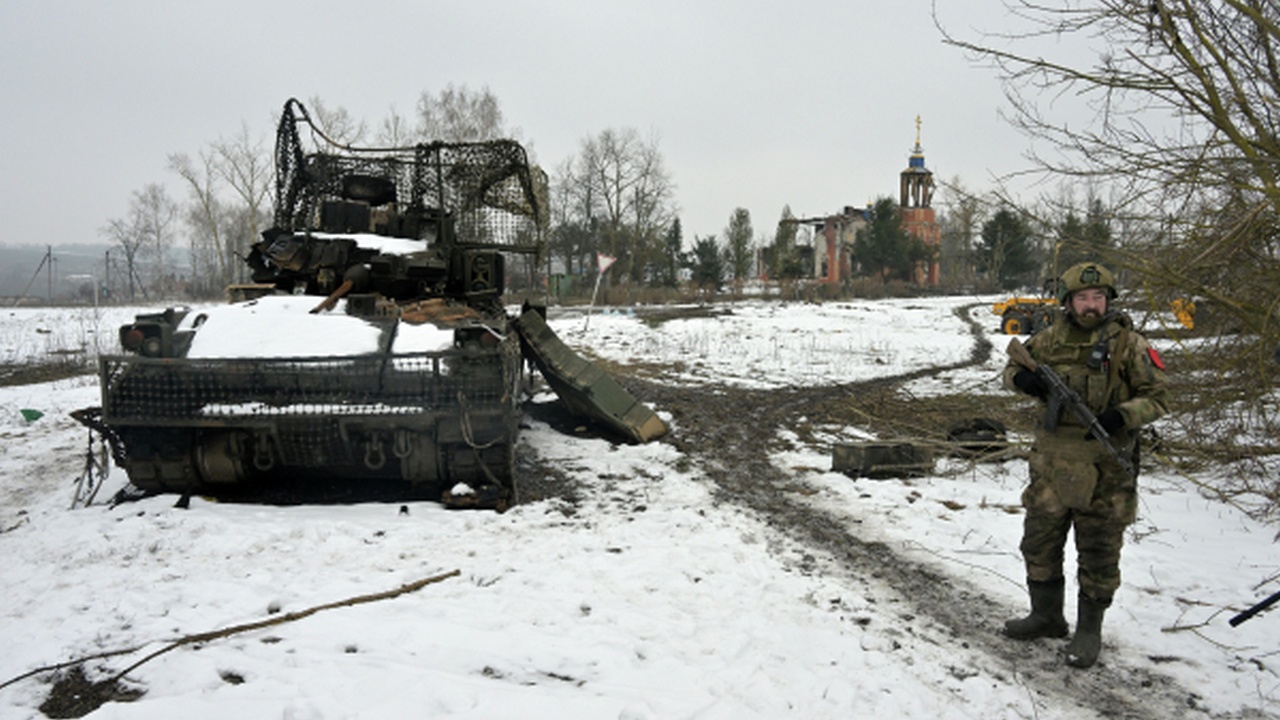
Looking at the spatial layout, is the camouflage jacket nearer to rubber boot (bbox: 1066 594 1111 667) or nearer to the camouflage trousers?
the camouflage trousers

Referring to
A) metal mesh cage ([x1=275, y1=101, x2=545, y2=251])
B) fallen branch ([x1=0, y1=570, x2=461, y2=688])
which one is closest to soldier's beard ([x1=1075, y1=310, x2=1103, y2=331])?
fallen branch ([x1=0, y1=570, x2=461, y2=688])

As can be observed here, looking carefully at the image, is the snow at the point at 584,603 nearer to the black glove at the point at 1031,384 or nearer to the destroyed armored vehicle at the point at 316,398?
the destroyed armored vehicle at the point at 316,398

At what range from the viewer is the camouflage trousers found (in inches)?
136

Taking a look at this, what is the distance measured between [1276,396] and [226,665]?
6158 mm

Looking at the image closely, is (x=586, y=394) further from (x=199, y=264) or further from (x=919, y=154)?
(x=199, y=264)

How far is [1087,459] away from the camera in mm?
3492

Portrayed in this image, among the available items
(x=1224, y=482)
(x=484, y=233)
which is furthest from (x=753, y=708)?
(x=484, y=233)

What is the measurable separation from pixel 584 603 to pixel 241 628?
154 centimetres

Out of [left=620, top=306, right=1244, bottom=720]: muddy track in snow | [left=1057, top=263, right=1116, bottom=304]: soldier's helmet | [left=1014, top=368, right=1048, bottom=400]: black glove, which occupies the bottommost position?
[left=620, top=306, right=1244, bottom=720]: muddy track in snow

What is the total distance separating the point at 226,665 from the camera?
3176 mm

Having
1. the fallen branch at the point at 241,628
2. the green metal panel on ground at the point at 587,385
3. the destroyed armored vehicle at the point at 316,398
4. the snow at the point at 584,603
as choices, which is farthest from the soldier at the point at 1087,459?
the green metal panel on ground at the point at 587,385

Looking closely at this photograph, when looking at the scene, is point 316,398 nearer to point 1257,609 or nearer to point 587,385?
point 587,385

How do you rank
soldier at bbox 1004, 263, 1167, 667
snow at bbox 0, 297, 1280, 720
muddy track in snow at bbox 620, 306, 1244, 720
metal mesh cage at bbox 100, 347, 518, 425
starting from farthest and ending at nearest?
metal mesh cage at bbox 100, 347, 518, 425
soldier at bbox 1004, 263, 1167, 667
muddy track in snow at bbox 620, 306, 1244, 720
snow at bbox 0, 297, 1280, 720

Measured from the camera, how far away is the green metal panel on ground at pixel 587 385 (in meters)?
7.61
